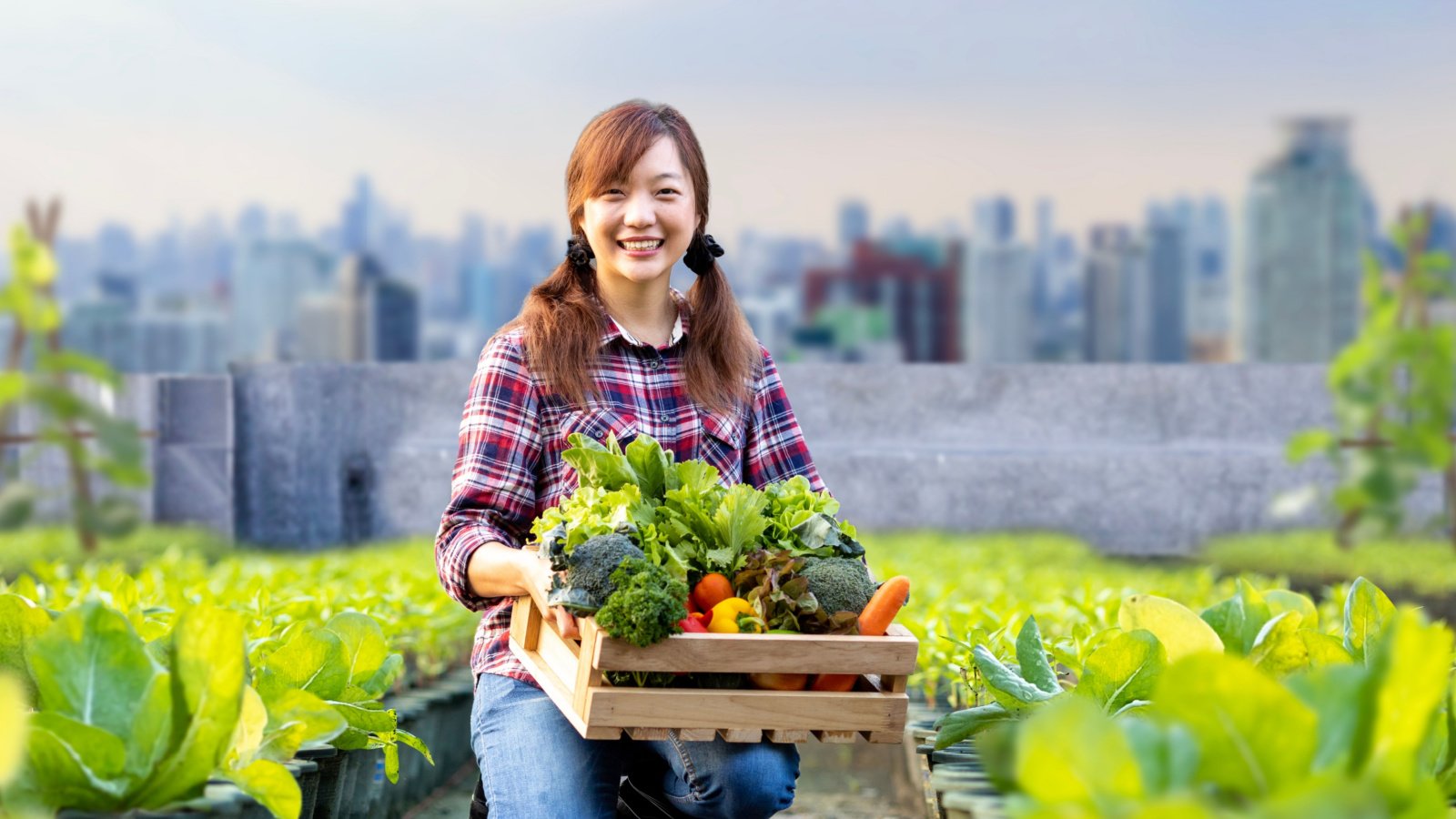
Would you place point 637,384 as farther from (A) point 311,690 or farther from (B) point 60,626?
(B) point 60,626

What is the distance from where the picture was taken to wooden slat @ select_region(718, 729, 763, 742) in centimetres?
183

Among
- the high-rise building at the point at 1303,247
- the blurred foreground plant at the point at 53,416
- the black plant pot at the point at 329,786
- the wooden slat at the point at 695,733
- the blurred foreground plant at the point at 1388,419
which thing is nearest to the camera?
the wooden slat at the point at 695,733

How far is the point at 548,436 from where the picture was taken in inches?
94.4

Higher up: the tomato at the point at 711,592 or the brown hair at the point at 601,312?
the brown hair at the point at 601,312

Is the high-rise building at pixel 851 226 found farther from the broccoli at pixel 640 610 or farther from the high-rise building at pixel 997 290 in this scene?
the broccoli at pixel 640 610

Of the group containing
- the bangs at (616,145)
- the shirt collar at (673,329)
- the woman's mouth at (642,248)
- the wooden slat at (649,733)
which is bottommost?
the wooden slat at (649,733)

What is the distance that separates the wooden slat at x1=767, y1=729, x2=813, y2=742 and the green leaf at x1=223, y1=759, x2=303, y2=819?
60cm

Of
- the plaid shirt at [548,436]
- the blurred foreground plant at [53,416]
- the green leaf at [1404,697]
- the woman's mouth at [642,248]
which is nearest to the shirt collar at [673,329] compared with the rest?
the plaid shirt at [548,436]

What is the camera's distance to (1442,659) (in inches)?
48.1

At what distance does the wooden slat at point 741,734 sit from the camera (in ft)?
6.01

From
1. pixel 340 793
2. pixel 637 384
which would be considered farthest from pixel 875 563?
pixel 340 793

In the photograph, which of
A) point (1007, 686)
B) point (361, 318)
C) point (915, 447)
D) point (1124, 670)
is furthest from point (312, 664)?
point (361, 318)

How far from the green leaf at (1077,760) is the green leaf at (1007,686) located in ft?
2.92

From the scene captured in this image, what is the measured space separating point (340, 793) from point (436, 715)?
1278 millimetres
